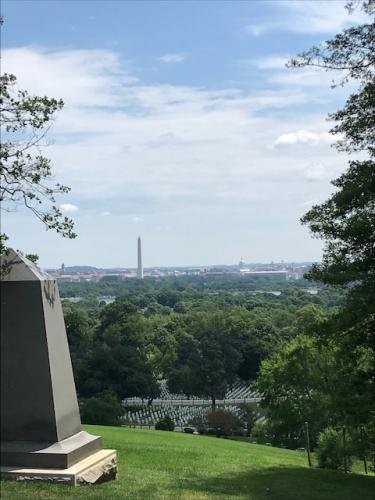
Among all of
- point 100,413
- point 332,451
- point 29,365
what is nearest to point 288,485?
point 332,451

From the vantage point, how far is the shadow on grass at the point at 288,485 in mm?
10500

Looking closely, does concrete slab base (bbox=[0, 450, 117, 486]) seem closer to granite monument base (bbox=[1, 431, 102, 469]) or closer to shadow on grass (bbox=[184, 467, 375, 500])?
granite monument base (bbox=[1, 431, 102, 469])

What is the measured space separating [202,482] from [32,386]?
389cm

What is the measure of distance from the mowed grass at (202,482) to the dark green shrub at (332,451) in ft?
5.24

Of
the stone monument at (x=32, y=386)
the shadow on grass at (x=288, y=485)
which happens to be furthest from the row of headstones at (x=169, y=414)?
the stone monument at (x=32, y=386)

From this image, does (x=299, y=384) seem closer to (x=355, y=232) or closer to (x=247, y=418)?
(x=355, y=232)

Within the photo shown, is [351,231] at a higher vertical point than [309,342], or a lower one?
higher

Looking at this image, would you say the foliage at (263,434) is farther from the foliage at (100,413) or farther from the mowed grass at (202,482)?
the mowed grass at (202,482)

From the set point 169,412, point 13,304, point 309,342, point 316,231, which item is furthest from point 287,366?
point 169,412

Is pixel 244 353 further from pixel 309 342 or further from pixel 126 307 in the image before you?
pixel 309 342

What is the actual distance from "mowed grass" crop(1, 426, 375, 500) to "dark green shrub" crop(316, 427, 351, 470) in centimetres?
160

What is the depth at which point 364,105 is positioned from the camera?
36.9ft

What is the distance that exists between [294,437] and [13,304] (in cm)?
2130

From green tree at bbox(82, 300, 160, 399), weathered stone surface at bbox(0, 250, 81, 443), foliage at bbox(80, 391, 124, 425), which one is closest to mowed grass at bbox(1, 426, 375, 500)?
weathered stone surface at bbox(0, 250, 81, 443)
